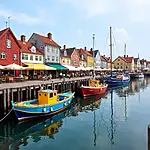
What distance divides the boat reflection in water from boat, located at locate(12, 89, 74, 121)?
2.22ft

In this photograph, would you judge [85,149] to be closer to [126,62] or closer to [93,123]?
[93,123]

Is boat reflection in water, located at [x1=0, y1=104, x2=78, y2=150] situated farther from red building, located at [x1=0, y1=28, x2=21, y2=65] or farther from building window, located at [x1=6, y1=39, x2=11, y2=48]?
building window, located at [x1=6, y1=39, x2=11, y2=48]

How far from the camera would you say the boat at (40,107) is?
59.6ft

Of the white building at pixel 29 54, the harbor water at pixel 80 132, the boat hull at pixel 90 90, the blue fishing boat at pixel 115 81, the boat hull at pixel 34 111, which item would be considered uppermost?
the white building at pixel 29 54

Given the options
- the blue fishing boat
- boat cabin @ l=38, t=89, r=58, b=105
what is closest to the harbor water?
boat cabin @ l=38, t=89, r=58, b=105

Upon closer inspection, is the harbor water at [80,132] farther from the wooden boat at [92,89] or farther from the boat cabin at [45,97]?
the wooden boat at [92,89]

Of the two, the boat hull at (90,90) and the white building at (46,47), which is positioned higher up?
the white building at (46,47)

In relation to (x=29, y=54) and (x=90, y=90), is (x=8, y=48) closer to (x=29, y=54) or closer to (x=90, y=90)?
(x=29, y=54)

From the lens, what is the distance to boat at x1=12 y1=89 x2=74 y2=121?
18.2m

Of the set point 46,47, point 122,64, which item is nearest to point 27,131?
point 46,47

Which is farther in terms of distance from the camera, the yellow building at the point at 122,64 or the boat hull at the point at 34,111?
the yellow building at the point at 122,64

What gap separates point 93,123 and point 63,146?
6.14 metres

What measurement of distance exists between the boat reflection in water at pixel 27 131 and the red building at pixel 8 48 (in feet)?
55.4

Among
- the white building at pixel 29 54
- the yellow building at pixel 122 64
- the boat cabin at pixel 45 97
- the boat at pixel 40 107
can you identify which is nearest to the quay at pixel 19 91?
the boat at pixel 40 107
